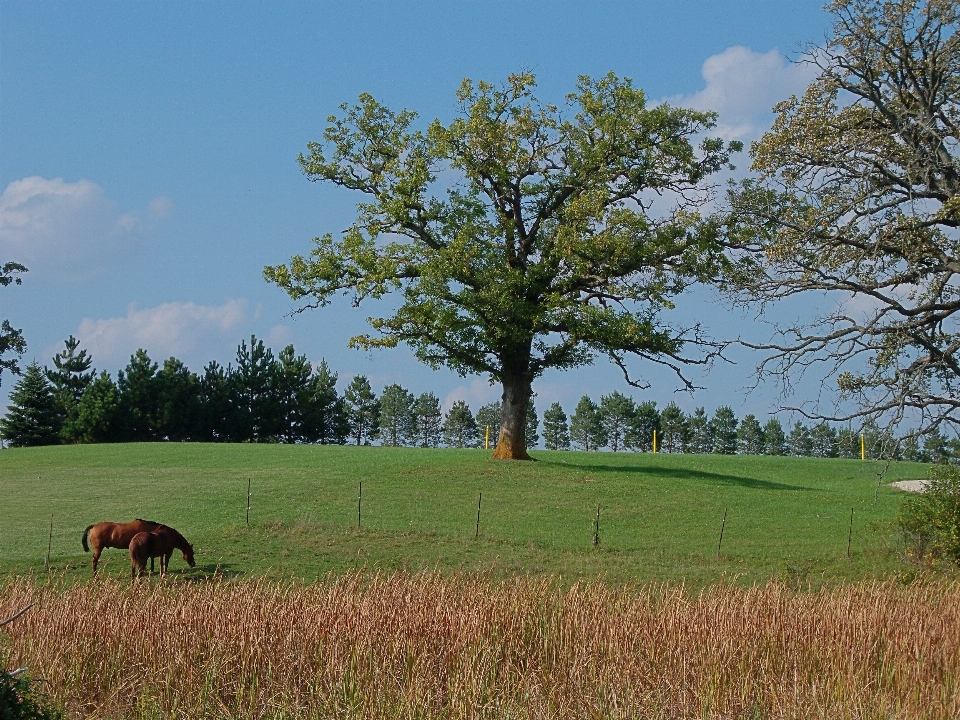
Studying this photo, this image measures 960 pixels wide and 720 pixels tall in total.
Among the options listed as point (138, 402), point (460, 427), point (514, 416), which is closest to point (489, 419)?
point (460, 427)

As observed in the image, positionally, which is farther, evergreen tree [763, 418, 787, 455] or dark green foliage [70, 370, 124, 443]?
evergreen tree [763, 418, 787, 455]

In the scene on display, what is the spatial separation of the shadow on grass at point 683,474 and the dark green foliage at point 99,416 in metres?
38.1

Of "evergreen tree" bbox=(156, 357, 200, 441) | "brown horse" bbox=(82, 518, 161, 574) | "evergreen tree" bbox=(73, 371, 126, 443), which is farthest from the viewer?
"evergreen tree" bbox=(156, 357, 200, 441)

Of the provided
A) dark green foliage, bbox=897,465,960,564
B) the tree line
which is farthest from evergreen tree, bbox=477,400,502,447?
dark green foliage, bbox=897,465,960,564

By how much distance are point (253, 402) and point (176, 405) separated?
6.42m

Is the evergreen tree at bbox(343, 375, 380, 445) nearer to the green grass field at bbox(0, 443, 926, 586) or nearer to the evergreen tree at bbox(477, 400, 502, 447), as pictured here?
the evergreen tree at bbox(477, 400, 502, 447)

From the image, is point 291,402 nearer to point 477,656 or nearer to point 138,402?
point 138,402

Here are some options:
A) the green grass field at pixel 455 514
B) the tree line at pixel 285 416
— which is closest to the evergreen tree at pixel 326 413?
the tree line at pixel 285 416

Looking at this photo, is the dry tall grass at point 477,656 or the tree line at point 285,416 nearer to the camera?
the dry tall grass at point 477,656

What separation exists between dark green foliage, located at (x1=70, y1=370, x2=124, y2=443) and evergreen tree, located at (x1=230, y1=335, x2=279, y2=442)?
8927mm

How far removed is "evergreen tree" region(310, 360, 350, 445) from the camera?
259 ft

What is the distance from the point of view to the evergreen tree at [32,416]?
69.8 m

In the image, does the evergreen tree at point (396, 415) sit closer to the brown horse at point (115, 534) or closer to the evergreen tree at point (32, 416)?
the evergreen tree at point (32, 416)

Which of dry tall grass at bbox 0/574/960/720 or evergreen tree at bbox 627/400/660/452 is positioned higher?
→ evergreen tree at bbox 627/400/660/452
